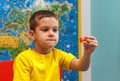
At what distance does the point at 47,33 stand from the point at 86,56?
17 centimetres

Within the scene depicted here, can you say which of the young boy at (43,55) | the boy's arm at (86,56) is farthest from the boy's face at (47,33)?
the boy's arm at (86,56)

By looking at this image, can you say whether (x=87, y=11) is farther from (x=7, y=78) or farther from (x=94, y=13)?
(x=7, y=78)

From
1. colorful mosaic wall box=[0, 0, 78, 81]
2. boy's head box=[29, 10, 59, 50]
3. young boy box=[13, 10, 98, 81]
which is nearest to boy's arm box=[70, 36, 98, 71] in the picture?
young boy box=[13, 10, 98, 81]

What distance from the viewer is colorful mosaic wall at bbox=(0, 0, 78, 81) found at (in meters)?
1.33

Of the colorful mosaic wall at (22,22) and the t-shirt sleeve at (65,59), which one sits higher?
the colorful mosaic wall at (22,22)

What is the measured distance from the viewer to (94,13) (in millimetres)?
1485

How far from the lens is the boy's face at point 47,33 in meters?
0.83

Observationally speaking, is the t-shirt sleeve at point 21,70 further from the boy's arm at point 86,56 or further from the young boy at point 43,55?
the boy's arm at point 86,56

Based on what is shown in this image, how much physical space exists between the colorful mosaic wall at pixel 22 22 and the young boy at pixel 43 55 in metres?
0.46

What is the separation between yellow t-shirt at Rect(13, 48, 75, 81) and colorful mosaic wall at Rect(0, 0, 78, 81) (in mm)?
491

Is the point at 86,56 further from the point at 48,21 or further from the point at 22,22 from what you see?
the point at 22,22

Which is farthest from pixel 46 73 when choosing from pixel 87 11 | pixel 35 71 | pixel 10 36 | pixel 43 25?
pixel 87 11

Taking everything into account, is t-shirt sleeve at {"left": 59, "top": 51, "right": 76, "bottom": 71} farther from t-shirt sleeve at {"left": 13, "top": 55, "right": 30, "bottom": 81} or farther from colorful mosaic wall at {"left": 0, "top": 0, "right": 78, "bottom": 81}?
colorful mosaic wall at {"left": 0, "top": 0, "right": 78, "bottom": 81}

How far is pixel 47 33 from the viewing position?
2.74ft
